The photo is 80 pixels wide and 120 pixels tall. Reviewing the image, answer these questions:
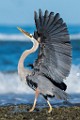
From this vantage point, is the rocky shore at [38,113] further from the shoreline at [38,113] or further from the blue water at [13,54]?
the blue water at [13,54]

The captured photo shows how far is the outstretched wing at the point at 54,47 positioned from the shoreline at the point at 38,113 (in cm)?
60

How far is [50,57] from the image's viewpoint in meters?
10.1

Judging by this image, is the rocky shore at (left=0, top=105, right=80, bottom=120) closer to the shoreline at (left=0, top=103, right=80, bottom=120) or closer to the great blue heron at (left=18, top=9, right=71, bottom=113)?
the shoreline at (left=0, top=103, right=80, bottom=120)

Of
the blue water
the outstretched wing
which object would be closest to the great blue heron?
the outstretched wing

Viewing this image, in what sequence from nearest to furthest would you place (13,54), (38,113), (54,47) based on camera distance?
(54,47) < (38,113) < (13,54)

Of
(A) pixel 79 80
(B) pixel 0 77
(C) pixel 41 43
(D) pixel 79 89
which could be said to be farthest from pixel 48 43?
(B) pixel 0 77

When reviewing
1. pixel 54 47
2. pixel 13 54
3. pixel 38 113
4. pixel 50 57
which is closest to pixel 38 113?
pixel 38 113

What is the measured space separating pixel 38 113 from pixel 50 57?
3.40ft

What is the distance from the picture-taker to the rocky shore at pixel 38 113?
32.9 ft

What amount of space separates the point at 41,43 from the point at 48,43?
11 cm

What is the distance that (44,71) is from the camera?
401 inches

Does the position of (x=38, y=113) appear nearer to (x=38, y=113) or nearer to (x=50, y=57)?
(x=38, y=113)

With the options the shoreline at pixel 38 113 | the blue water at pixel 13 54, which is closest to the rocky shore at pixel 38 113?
the shoreline at pixel 38 113

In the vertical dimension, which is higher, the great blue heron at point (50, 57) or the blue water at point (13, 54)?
the blue water at point (13, 54)
